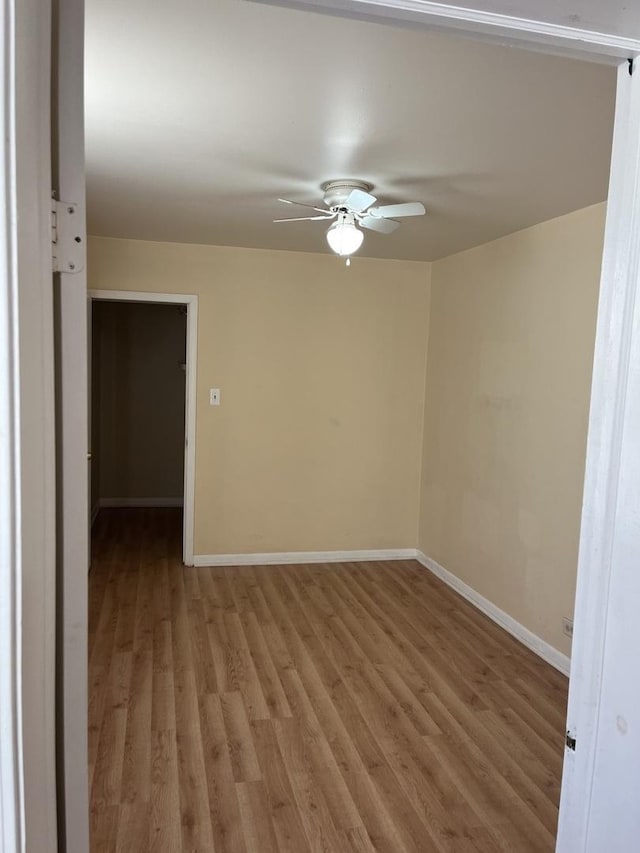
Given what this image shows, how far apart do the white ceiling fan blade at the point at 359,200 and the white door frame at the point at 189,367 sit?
7.20ft

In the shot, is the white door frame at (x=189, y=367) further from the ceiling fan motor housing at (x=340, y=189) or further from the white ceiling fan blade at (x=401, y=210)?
the white ceiling fan blade at (x=401, y=210)

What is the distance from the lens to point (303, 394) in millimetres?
5043

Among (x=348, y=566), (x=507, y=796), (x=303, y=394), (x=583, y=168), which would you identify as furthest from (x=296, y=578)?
(x=583, y=168)

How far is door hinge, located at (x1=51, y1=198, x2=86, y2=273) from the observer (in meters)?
0.89

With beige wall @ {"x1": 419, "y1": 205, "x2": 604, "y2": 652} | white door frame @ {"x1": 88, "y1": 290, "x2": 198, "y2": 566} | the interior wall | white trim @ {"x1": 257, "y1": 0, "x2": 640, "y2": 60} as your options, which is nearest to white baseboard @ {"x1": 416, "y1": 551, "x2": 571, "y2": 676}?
beige wall @ {"x1": 419, "y1": 205, "x2": 604, "y2": 652}

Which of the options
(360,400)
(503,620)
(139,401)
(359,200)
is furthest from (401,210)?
(139,401)

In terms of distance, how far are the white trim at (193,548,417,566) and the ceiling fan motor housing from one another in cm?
303

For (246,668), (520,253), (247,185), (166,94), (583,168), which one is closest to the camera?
(166,94)

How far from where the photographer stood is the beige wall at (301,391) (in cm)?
484

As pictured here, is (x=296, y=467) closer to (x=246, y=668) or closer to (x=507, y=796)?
(x=246, y=668)

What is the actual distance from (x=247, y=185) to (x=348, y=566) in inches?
127

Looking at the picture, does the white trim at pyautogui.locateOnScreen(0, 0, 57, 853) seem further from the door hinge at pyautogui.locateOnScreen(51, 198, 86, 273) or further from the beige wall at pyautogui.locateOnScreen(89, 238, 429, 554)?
the beige wall at pyautogui.locateOnScreen(89, 238, 429, 554)

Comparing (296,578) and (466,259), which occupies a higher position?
(466,259)

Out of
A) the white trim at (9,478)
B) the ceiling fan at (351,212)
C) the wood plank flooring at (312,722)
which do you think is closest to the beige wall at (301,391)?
the wood plank flooring at (312,722)
